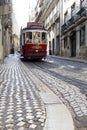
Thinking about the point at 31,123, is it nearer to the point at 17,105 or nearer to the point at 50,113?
the point at 50,113

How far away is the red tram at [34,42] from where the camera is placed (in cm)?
2372

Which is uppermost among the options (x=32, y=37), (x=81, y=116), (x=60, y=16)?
(x=60, y=16)

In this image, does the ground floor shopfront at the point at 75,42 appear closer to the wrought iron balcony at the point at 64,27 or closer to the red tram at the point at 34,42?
the wrought iron balcony at the point at 64,27

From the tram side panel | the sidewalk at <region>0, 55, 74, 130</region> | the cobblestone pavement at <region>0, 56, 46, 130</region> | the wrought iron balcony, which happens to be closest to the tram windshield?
the tram side panel

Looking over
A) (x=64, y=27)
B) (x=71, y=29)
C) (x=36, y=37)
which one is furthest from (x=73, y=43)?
(x=36, y=37)

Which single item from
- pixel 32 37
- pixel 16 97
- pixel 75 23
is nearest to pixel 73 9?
pixel 75 23

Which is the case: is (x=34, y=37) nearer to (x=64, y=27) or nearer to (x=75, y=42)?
(x=75, y=42)

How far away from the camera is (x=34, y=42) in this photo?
23.8m

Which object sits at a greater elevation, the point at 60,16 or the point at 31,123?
the point at 60,16

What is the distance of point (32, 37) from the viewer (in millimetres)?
24078

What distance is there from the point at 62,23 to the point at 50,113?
137 feet

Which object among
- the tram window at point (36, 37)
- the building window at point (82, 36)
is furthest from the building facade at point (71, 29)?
the tram window at point (36, 37)

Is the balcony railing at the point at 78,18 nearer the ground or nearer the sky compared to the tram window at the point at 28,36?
nearer the sky

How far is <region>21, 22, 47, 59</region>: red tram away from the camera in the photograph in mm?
23719
